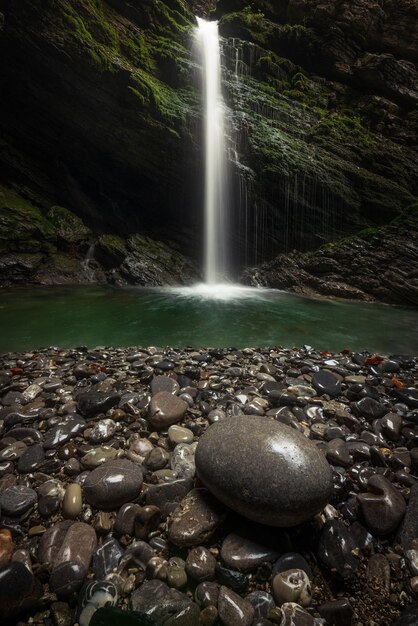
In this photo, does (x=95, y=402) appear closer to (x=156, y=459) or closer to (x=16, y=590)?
(x=156, y=459)

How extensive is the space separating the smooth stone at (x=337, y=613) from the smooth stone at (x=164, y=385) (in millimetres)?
2498

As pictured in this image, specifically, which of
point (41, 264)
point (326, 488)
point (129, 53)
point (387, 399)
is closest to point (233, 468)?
point (326, 488)

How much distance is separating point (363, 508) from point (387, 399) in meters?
2.21

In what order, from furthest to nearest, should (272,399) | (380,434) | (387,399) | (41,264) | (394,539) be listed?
(41,264) → (387,399) → (272,399) → (380,434) → (394,539)

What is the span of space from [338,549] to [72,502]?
2.02 m

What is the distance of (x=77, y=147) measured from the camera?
1908 cm

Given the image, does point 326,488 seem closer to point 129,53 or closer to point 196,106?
point 196,106

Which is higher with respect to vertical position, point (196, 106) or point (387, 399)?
point (196, 106)

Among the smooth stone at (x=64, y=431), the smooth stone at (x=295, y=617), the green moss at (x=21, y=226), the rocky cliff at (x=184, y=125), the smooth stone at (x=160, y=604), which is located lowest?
the smooth stone at (x=295, y=617)

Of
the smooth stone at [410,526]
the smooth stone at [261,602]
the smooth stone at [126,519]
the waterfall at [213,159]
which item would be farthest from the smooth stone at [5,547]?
the waterfall at [213,159]

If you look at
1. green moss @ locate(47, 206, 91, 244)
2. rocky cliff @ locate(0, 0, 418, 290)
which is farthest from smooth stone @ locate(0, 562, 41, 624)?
green moss @ locate(47, 206, 91, 244)

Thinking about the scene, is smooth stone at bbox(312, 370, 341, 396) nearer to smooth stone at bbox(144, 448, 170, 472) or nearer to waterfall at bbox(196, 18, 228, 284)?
smooth stone at bbox(144, 448, 170, 472)

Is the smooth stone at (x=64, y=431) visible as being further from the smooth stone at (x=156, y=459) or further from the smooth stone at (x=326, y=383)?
the smooth stone at (x=326, y=383)

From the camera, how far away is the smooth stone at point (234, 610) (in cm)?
152
